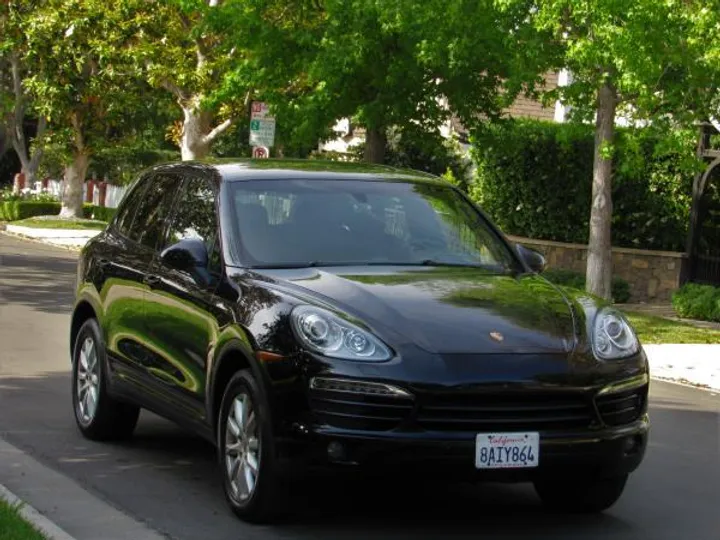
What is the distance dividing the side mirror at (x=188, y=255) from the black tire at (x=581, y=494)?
2076 mm

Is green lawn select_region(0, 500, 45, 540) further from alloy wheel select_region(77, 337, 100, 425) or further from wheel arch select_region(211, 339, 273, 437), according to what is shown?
alloy wheel select_region(77, 337, 100, 425)

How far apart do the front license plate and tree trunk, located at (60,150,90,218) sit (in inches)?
1459

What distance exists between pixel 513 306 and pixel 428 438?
0.98 metres

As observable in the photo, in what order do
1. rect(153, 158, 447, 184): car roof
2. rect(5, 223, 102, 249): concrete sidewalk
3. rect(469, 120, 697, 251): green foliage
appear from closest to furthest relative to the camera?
rect(153, 158, 447, 184): car roof, rect(469, 120, 697, 251): green foliage, rect(5, 223, 102, 249): concrete sidewalk

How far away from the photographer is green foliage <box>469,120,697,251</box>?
25.3 m

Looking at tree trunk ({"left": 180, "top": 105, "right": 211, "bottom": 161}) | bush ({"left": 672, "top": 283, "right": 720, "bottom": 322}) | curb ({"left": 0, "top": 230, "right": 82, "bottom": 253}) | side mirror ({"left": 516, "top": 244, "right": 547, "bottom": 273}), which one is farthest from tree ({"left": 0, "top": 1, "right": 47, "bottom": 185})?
side mirror ({"left": 516, "top": 244, "right": 547, "bottom": 273})

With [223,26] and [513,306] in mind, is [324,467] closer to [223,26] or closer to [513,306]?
[513,306]

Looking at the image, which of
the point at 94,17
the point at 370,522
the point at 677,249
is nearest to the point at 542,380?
the point at 370,522

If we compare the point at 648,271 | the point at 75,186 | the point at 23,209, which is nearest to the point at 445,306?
the point at 648,271

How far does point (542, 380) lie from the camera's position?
711cm

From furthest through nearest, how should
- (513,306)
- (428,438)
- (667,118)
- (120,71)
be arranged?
(120,71) < (667,118) < (513,306) < (428,438)

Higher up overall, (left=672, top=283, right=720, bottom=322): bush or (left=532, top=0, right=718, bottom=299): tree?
(left=532, top=0, right=718, bottom=299): tree

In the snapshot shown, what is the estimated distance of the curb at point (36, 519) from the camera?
675cm

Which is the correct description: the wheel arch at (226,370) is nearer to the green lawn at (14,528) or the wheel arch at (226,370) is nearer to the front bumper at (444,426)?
the front bumper at (444,426)
